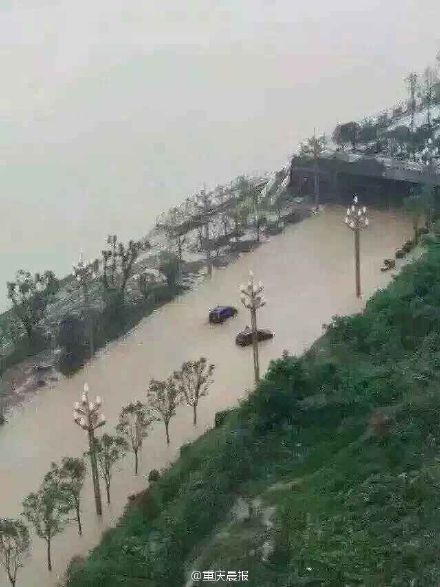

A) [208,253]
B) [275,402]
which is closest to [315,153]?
[208,253]

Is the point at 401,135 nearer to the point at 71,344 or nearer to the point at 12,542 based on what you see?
the point at 71,344

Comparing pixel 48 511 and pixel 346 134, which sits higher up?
pixel 346 134

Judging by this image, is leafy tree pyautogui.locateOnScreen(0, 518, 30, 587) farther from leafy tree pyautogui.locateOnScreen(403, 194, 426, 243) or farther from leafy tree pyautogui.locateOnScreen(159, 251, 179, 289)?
leafy tree pyautogui.locateOnScreen(403, 194, 426, 243)

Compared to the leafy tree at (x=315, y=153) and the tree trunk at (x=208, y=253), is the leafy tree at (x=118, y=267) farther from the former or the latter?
the leafy tree at (x=315, y=153)

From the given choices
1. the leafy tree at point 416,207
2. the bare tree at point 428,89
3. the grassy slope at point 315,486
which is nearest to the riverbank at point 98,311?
the leafy tree at point 416,207

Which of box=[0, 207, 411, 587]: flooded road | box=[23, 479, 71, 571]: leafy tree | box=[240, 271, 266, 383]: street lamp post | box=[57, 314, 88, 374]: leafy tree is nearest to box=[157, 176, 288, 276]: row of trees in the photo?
box=[0, 207, 411, 587]: flooded road

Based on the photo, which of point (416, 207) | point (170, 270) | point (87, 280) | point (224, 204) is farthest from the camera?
point (224, 204)

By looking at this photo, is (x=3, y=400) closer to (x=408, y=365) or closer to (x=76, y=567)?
(x=76, y=567)

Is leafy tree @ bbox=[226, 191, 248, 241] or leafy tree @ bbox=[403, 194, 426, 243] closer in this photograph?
leafy tree @ bbox=[403, 194, 426, 243]

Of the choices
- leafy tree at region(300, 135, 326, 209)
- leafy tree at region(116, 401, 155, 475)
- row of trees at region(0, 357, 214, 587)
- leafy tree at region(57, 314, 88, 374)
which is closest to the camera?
row of trees at region(0, 357, 214, 587)
